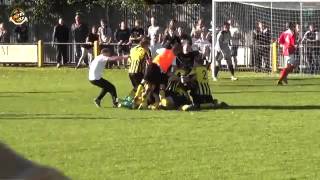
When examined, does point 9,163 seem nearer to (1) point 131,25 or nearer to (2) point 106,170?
(2) point 106,170

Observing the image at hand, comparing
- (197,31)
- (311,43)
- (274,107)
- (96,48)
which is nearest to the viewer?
(274,107)

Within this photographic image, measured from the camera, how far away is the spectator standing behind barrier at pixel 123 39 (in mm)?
32594

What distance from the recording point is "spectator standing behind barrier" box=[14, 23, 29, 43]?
35.7m

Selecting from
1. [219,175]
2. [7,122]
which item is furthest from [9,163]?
[7,122]

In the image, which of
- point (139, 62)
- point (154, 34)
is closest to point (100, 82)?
point (139, 62)

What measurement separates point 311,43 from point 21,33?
13339 millimetres

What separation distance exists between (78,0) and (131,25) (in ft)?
9.72

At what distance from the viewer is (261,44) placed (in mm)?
30703

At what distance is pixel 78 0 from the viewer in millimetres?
36688

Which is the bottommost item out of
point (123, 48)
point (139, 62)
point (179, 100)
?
point (179, 100)

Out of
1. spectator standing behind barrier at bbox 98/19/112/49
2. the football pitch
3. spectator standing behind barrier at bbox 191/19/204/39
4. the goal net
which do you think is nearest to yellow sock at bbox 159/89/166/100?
the football pitch

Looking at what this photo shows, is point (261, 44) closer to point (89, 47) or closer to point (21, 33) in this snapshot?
point (89, 47)

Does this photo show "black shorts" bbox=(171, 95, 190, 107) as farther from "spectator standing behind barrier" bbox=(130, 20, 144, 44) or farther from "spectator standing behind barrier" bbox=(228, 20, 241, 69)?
"spectator standing behind barrier" bbox=(130, 20, 144, 44)

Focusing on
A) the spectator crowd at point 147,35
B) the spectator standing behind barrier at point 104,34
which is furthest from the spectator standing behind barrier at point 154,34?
the spectator standing behind barrier at point 104,34
